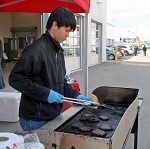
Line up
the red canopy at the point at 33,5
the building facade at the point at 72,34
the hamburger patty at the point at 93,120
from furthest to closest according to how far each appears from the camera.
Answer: the building facade at the point at 72,34 < the red canopy at the point at 33,5 < the hamburger patty at the point at 93,120

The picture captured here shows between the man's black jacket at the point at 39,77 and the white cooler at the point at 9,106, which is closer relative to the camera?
the man's black jacket at the point at 39,77

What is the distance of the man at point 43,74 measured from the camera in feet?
6.00

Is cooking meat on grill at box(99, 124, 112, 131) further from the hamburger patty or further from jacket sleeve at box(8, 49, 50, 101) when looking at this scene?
jacket sleeve at box(8, 49, 50, 101)

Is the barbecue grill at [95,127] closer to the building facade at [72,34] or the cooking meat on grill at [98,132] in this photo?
the cooking meat on grill at [98,132]

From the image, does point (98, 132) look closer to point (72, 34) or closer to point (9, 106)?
point (9, 106)

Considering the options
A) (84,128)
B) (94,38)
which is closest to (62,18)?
(84,128)

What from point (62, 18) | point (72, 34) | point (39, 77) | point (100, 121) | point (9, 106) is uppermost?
point (72, 34)

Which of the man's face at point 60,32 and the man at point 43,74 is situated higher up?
the man's face at point 60,32

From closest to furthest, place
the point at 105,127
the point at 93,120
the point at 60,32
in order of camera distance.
A: the point at 60,32 → the point at 105,127 → the point at 93,120

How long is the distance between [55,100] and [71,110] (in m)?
0.66

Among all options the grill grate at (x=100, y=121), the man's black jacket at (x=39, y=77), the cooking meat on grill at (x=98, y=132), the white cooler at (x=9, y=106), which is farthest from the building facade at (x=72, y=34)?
the cooking meat on grill at (x=98, y=132)

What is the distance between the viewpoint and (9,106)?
491cm

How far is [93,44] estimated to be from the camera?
17750 millimetres

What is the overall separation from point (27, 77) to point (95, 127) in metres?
0.81
